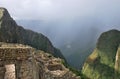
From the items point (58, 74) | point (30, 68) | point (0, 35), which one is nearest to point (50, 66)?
point (58, 74)

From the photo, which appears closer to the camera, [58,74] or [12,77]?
[12,77]

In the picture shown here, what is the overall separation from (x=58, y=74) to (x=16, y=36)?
5850 inches

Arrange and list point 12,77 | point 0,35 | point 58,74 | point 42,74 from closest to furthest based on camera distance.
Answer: point 12,77, point 42,74, point 58,74, point 0,35

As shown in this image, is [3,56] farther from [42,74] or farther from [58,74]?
[58,74]

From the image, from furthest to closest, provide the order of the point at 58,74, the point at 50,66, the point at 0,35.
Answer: the point at 0,35 → the point at 50,66 → the point at 58,74

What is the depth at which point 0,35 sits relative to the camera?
507 feet

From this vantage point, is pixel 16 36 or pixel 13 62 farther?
pixel 16 36

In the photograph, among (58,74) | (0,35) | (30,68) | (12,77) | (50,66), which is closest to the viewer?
(12,77)

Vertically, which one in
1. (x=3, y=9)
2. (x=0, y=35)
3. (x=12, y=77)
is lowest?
(x=12, y=77)

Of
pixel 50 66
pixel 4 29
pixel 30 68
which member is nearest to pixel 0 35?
pixel 4 29

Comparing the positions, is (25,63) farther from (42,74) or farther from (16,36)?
(16,36)

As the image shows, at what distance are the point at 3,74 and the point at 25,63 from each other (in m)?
1.30

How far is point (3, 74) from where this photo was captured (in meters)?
18.8

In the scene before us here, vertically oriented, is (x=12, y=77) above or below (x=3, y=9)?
below
